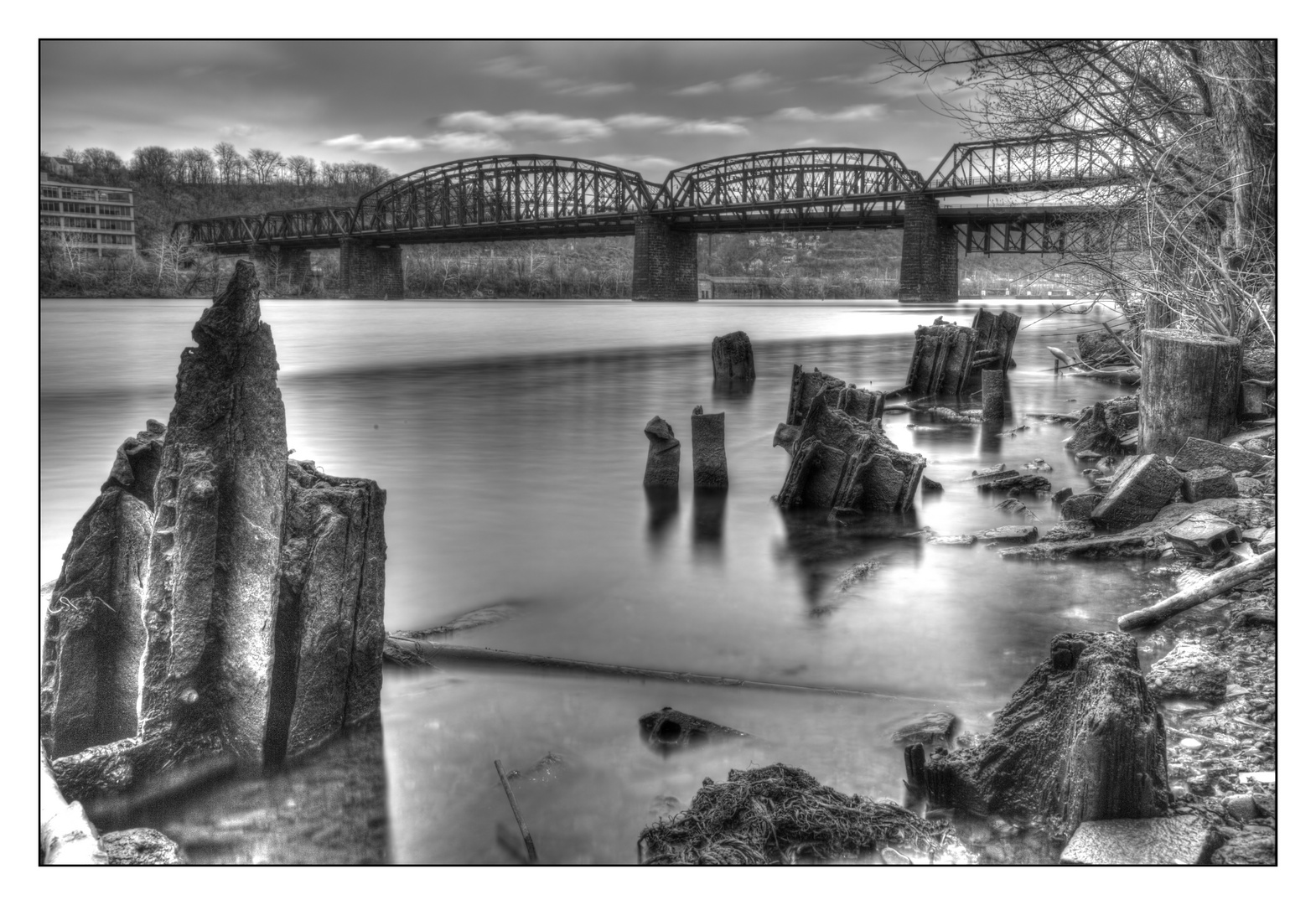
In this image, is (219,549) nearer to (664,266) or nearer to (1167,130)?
(1167,130)

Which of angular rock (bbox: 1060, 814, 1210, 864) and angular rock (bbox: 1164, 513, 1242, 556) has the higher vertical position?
angular rock (bbox: 1164, 513, 1242, 556)

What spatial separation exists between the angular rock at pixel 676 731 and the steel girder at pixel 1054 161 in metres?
7.97

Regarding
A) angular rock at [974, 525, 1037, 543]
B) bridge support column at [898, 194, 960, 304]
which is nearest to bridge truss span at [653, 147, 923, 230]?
angular rock at [974, 525, 1037, 543]

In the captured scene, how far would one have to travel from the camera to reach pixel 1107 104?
9742 millimetres

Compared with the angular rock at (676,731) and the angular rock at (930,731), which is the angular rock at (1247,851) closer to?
the angular rock at (930,731)

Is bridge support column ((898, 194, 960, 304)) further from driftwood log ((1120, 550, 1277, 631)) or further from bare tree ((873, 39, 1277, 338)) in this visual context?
driftwood log ((1120, 550, 1277, 631))

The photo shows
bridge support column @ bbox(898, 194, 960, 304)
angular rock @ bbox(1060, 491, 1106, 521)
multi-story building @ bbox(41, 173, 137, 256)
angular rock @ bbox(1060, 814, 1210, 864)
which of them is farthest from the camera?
bridge support column @ bbox(898, 194, 960, 304)

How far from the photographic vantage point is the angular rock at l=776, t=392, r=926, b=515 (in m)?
7.89

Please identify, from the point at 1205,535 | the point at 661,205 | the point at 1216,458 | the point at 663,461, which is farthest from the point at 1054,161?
the point at 661,205

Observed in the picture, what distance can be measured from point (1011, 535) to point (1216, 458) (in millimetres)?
1734

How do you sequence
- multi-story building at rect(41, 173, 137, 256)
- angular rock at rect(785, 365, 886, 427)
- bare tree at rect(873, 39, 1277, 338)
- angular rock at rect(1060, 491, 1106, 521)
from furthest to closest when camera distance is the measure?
1. angular rock at rect(785, 365, 886, 427)
2. bare tree at rect(873, 39, 1277, 338)
3. angular rock at rect(1060, 491, 1106, 521)
4. multi-story building at rect(41, 173, 137, 256)

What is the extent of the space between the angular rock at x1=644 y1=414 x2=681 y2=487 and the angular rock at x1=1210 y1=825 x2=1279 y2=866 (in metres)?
6.54

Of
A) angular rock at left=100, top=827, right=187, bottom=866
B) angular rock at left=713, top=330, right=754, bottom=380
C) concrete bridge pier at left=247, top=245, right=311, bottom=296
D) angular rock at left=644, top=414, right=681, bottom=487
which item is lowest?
angular rock at left=100, top=827, right=187, bottom=866

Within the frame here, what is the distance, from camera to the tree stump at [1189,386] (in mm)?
8000
